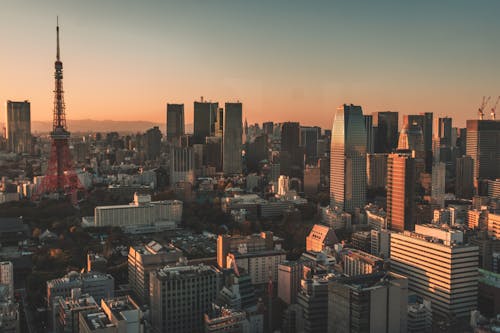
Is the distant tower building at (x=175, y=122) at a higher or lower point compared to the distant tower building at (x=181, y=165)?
higher

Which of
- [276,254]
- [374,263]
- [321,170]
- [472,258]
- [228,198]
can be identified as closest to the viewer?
[472,258]

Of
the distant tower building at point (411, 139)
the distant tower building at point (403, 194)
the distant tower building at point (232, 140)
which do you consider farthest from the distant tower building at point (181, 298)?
the distant tower building at point (232, 140)

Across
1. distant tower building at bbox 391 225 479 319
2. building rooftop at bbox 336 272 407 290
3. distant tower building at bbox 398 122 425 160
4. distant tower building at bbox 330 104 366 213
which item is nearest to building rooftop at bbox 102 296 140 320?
building rooftop at bbox 336 272 407 290

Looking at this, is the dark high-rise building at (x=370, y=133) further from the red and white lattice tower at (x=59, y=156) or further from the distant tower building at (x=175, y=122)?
the distant tower building at (x=175, y=122)

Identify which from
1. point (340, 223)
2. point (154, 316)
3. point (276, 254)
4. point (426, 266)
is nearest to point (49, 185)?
point (340, 223)

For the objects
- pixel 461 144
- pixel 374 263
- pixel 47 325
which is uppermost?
pixel 461 144

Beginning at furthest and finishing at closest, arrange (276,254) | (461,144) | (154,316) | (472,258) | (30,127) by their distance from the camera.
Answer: (30,127), (461,144), (276,254), (472,258), (154,316)

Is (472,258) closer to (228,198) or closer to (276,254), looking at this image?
(276,254)

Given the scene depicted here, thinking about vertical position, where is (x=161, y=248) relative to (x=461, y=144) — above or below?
below
